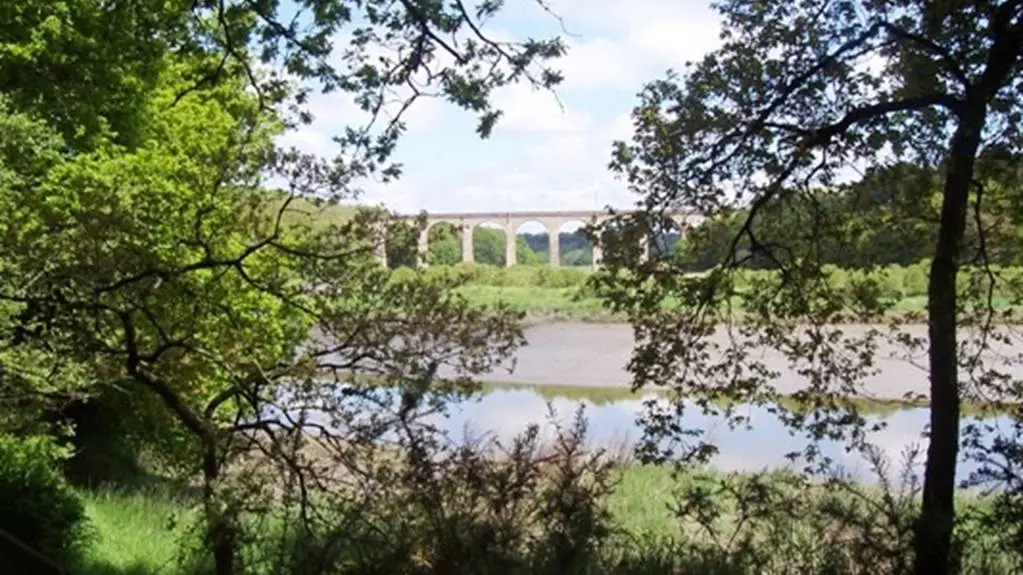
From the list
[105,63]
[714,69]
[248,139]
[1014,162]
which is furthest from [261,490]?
[105,63]

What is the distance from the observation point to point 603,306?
210 inches

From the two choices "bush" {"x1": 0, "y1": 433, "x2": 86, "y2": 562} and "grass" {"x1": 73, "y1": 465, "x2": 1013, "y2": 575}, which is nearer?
"grass" {"x1": 73, "y1": 465, "x2": 1013, "y2": 575}

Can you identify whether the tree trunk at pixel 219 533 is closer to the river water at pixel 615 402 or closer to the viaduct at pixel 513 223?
the river water at pixel 615 402

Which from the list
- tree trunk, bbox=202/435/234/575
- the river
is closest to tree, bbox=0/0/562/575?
tree trunk, bbox=202/435/234/575

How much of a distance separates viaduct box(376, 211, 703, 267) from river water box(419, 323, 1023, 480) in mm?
659

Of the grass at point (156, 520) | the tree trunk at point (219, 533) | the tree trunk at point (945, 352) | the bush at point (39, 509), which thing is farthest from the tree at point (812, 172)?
the bush at point (39, 509)

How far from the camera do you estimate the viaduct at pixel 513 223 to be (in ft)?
17.1

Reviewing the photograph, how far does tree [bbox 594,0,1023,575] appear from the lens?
4.70 m

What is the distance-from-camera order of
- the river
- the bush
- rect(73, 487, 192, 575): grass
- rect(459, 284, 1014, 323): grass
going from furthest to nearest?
the river < rect(73, 487, 192, 575): grass < the bush < rect(459, 284, 1014, 323): grass

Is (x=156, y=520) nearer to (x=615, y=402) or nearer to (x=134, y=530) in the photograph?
(x=134, y=530)

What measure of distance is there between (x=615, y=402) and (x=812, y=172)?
25.2 ft

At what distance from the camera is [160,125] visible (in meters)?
12.4

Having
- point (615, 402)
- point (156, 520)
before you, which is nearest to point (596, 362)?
point (615, 402)

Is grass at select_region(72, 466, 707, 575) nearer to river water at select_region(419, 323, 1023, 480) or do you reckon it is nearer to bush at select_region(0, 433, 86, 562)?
bush at select_region(0, 433, 86, 562)
